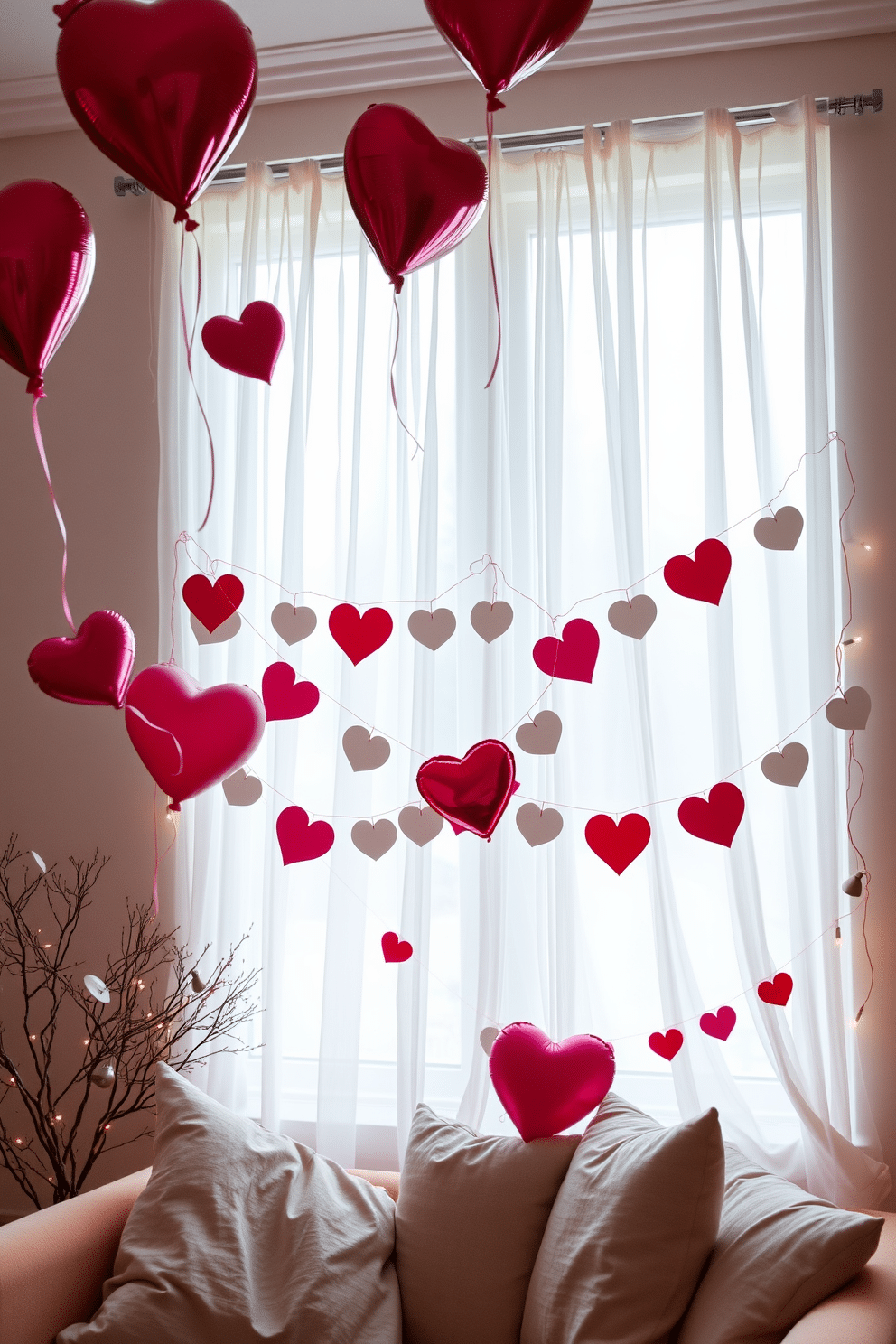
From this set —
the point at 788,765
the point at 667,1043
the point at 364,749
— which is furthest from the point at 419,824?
the point at 788,765

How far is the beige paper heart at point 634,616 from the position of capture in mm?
2297

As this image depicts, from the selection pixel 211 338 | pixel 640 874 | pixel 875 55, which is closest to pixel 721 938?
pixel 640 874

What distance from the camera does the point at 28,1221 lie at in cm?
181

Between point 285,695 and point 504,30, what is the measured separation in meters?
1.42

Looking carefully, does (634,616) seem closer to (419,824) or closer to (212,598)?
(419,824)

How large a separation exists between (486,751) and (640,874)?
0.66 m

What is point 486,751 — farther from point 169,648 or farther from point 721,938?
point 169,648

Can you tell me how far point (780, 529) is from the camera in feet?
7.52

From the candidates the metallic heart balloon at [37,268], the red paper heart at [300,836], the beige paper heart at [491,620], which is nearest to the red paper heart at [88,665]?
the metallic heart balloon at [37,268]

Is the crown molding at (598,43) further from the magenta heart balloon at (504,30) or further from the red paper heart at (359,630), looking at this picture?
the red paper heart at (359,630)

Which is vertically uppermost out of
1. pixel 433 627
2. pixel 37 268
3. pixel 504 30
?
pixel 504 30

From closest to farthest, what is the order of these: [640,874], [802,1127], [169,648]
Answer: [802,1127] < [640,874] < [169,648]

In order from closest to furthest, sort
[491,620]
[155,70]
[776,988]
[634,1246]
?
[155,70]
[634,1246]
[776,988]
[491,620]

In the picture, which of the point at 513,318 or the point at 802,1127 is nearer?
the point at 802,1127
